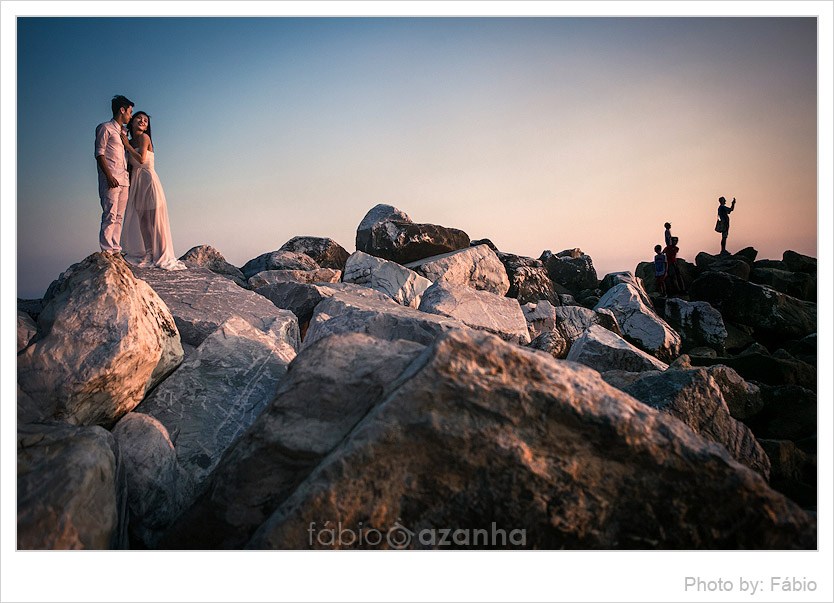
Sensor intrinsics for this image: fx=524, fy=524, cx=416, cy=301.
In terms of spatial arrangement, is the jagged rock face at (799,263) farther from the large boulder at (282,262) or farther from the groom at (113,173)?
the groom at (113,173)

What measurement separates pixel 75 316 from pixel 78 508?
1129 mm

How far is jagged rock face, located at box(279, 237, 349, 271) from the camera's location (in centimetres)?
829

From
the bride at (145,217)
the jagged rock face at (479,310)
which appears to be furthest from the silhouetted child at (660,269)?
the bride at (145,217)

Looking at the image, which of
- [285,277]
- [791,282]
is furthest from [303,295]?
[791,282]

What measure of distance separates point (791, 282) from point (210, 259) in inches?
420

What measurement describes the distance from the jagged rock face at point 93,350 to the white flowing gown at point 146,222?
8.12ft

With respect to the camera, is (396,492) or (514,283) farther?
(514,283)

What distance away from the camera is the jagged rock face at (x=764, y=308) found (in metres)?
7.73

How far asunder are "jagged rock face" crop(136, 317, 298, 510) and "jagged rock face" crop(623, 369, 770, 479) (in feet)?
7.33

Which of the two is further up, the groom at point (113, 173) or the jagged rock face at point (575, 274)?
the groom at point (113, 173)

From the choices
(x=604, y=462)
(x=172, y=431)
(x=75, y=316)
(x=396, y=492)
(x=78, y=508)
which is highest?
(x=75, y=316)

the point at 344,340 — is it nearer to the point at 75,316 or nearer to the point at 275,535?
the point at 275,535
